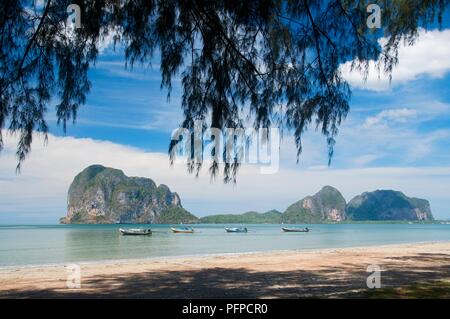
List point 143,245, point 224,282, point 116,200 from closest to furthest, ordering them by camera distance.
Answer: point 224,282, point 143,245, point 116,200

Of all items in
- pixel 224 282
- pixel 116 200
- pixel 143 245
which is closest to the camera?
pixel 224 282

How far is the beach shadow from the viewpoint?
8102mm

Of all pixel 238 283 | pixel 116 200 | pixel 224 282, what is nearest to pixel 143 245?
pixel 224 282

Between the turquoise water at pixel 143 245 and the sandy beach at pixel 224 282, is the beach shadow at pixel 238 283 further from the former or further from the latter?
the turquoise water at pixel 143 245

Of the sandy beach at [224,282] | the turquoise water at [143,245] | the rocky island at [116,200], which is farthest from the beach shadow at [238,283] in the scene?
the rocky island at [116,200]

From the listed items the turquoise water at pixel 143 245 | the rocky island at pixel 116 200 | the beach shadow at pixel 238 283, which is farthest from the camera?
the rocky island at pixel 116 200

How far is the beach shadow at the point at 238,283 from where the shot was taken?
810 centimetres

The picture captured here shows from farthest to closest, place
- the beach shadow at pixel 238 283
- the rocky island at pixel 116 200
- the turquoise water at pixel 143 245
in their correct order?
the rocky island at pixel 116 200 → the turquoise water at pixel 143 245 → the beach shadow at pixel 238 283

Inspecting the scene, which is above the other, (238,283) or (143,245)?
(238,283)

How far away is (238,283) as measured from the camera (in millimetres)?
9805

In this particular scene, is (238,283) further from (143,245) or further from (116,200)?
(116,200)

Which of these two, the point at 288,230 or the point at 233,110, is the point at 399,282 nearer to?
the point at 233,110
